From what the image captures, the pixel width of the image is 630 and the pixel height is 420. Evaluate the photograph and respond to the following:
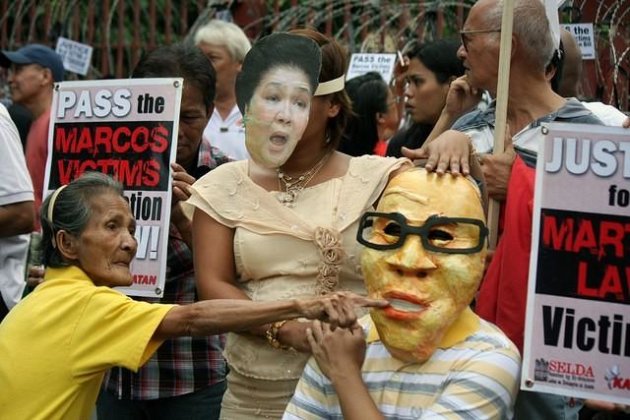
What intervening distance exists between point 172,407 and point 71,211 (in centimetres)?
94

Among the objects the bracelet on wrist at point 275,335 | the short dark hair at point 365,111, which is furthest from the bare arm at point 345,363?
the short dark hair at point 365,111

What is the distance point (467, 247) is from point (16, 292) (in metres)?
2.85

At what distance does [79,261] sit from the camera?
4.08m

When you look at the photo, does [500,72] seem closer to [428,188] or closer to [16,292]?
[428,188]

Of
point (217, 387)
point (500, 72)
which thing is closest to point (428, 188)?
point (500, 72)

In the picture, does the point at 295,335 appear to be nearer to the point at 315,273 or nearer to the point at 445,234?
the point at 315,273

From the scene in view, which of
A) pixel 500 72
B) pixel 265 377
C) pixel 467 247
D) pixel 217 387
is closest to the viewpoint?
pixel 467 247

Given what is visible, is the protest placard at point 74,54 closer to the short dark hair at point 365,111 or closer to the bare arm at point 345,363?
the short dark hair at point 365,111

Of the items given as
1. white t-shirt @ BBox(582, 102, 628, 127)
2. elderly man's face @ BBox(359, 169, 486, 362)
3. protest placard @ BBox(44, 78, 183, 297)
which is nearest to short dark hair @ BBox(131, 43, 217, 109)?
protest placard @ BBox(44, 78, 183, 297)

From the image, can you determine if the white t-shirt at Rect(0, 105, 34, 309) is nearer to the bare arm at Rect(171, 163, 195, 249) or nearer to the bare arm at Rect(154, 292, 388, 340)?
the bare arm at Rect(171, 163, 195, 249)

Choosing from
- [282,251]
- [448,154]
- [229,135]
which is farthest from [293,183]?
[229,135]

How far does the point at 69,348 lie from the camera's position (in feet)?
12.6

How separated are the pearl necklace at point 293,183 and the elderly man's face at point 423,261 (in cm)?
71

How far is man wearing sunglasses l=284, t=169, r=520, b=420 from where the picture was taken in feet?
10.5
